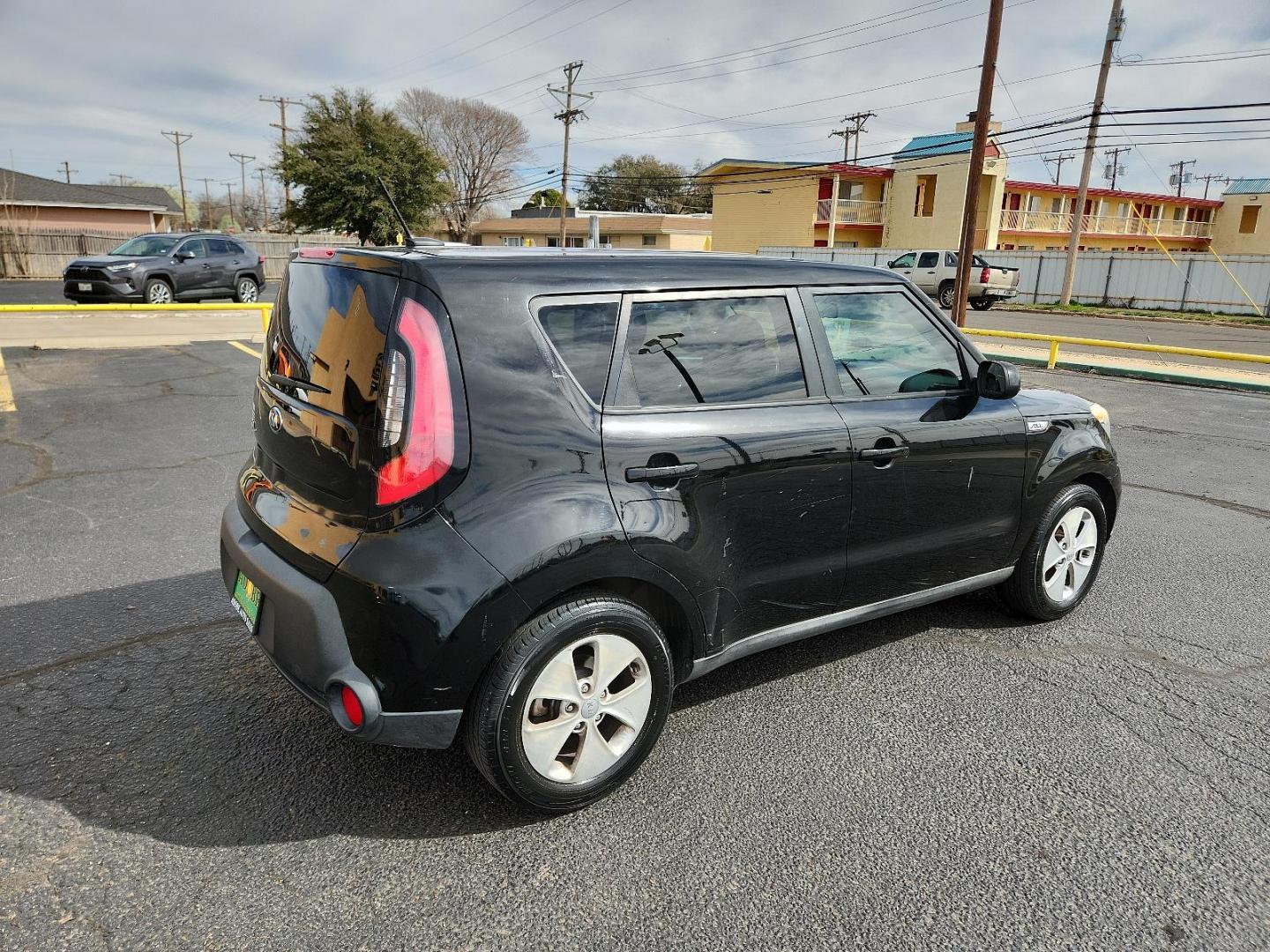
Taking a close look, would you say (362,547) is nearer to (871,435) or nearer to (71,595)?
(871,435)

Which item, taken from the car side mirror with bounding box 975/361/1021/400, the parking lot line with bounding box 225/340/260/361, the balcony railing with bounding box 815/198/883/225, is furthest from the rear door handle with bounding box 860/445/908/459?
the balcony railing with bounding box 815/198/883/225

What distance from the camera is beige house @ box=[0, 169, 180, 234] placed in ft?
149

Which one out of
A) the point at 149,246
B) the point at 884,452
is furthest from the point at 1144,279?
the point at 884,452

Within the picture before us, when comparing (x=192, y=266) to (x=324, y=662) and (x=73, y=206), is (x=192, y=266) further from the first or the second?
(x=73, y=206)

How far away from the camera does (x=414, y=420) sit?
2328 mm

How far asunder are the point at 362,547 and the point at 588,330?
94 centimetres

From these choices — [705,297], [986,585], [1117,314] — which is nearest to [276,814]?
[705,297]

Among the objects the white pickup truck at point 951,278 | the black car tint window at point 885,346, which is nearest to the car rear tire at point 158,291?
the black car tint window at point 885,346

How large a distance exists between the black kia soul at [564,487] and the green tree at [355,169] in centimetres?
3934

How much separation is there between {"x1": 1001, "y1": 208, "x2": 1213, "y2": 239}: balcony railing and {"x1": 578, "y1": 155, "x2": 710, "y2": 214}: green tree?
35.9m

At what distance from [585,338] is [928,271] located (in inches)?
1133

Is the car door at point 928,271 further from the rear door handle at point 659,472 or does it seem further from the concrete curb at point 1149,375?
the rear door handle at point 659,472

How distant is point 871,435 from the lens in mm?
3217

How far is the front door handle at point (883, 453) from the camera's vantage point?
320cm
